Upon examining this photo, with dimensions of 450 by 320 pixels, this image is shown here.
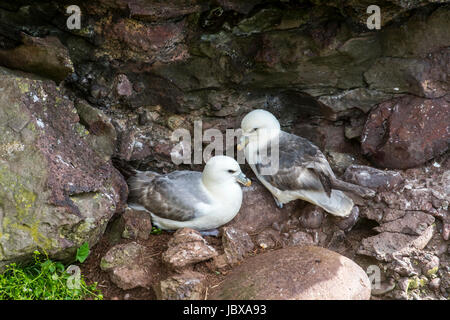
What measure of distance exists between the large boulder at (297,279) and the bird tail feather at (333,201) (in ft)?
→ 1.89

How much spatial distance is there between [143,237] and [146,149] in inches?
33.8

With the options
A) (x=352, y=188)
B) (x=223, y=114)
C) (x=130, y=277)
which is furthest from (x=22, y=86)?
(x=352, y=188)

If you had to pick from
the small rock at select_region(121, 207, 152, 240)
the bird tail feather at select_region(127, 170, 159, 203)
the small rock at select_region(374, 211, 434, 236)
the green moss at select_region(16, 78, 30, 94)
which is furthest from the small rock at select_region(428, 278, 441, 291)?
the green moss at select_region(16, 78, 30, 94)

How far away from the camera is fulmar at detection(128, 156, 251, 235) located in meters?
4.03

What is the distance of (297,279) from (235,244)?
0.66 meters

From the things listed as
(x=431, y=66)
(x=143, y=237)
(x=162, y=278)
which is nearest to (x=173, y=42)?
(x=143, y=237)

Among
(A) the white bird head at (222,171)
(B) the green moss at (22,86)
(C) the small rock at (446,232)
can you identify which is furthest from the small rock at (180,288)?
(C) the small rock at (446,232)

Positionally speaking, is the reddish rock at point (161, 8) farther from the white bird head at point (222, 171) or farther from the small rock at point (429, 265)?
the small rock at point (429, 265)

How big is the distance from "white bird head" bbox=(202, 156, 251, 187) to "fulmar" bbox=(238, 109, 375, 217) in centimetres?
36

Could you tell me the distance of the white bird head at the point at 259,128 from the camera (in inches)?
169

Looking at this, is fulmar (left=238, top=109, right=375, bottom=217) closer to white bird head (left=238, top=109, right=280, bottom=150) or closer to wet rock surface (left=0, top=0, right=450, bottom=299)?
white bird head (left=238, top=109, right=280, bottom=150)

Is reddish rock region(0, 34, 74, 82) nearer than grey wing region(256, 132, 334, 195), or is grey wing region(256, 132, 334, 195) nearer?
reddish rock region(0, 34, 74, 82)

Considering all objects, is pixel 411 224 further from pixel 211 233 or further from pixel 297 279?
pixel 211 233

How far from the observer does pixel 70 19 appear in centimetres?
377
